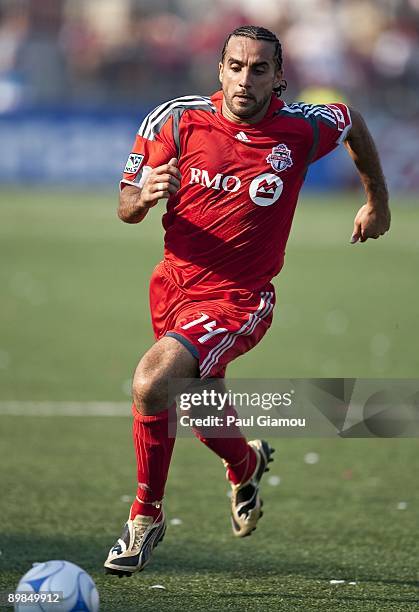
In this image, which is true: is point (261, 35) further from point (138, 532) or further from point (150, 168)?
point (138, 532)

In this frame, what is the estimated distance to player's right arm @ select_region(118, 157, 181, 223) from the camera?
517 cm

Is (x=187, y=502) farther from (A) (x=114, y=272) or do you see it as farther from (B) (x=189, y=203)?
(A) (x=114, y=272)

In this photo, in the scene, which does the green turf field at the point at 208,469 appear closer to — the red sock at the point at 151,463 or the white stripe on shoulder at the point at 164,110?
the red sock at the point at 151,463

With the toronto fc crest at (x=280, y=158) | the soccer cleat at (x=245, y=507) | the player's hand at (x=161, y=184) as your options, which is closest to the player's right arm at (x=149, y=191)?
the player's hand at (x=161, y=184)

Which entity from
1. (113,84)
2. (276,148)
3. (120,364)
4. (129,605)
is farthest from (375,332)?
(113,84)

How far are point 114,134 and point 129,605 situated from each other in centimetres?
1944

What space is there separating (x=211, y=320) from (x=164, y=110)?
3.27 feet

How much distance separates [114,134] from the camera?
78.4ft

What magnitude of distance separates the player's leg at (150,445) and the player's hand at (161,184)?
0.62m

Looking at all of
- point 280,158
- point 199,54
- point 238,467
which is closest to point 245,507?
point 238,467

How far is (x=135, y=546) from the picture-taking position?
17.3ft

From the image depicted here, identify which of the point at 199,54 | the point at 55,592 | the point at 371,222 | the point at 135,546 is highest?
the point at 199,54

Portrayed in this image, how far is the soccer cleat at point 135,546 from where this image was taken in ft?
17.2

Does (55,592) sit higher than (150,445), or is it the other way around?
(150,445)
